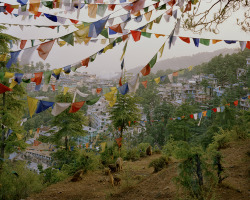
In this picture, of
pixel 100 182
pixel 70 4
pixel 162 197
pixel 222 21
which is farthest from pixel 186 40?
pixel 100 182

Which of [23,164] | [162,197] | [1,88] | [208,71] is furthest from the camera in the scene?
[208,71]

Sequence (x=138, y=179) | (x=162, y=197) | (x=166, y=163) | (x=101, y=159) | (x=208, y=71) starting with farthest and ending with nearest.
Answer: (x=208, y=71)
(x=101, y=159)
(x=166, y=163)
(x=138, y=179)
(x=162, y=197)

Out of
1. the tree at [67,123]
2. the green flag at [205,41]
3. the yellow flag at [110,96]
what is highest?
the green flag at [205,41]

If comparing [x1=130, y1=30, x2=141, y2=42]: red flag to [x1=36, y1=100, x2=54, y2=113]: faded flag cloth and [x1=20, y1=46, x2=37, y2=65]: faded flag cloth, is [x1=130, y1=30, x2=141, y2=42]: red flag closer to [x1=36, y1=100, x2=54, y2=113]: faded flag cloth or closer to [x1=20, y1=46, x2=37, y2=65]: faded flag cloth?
[x1=20, y1=46, x2=37, y2=65]: faded flag cloth

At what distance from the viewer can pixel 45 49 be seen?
2.95m

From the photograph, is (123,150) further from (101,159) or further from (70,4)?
(70,4)

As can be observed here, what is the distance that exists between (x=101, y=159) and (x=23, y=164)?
3.04 m

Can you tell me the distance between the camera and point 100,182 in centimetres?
602

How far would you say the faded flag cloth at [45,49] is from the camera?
2.93 metres

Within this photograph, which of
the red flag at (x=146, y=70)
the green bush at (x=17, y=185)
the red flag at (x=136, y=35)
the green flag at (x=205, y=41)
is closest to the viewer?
the red flag at (x=146, y=70)

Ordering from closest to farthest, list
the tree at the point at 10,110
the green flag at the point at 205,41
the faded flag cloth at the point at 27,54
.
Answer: the faded flag cloth at the point at 27,54
the green flag at the point at 205,41
the tree at the point at 10,110

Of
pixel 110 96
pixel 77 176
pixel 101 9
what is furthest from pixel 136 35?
pixel 77 176

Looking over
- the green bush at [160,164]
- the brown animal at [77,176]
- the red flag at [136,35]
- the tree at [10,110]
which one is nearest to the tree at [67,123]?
the tree at [10,110]

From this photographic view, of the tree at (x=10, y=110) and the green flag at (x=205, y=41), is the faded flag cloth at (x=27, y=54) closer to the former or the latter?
the green flag at (x=205, y=41)
